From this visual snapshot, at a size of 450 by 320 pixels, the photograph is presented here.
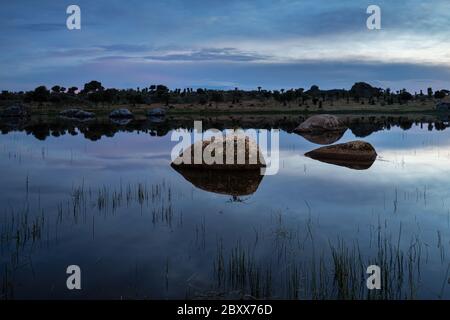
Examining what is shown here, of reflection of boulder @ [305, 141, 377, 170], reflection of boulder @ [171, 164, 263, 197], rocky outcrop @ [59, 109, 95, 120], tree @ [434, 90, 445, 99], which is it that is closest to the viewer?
reflection of boulder @ [171, 164, 263, 197]

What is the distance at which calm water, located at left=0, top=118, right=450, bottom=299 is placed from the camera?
303 inches

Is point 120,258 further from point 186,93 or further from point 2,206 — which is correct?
point 186,93

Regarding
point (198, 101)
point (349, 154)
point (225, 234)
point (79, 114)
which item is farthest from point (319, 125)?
point (198, 101)

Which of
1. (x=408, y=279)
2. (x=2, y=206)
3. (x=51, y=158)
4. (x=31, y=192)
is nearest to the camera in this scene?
(x=408, y=279)

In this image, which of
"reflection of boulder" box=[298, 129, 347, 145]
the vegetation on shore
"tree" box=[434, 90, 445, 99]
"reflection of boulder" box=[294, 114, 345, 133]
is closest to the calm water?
"reflection of boulder" box=[298, 129, 347, 145]

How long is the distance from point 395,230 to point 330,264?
313 centimetres

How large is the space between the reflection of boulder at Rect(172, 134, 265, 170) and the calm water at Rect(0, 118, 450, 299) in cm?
121

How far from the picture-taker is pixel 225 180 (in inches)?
693

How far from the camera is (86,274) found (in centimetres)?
810

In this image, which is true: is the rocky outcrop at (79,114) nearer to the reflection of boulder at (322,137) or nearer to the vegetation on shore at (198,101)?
the vegetation on shore at (198,101)

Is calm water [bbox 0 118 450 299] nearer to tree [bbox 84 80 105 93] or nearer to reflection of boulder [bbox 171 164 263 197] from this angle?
reflection of boulder [bbox 171 164 263 197]

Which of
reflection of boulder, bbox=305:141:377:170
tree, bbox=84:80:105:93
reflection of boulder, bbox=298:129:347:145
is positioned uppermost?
tree, bbox=84:80:105:93

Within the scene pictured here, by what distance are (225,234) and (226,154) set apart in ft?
32.2
